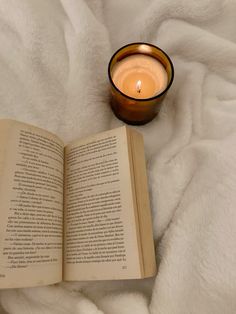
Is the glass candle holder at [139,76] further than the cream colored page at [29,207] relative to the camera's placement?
Yes

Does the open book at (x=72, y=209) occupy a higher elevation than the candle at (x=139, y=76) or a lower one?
lower

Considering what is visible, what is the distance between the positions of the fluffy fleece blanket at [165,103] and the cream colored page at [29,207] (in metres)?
0.08

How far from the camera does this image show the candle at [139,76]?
24.5 inches

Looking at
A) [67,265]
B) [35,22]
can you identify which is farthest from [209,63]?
[67,265]

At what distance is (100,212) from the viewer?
533 millimetres

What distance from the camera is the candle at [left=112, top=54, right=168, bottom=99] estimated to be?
0.62 meters

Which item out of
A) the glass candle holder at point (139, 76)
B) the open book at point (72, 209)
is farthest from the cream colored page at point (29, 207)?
the glass candle holder at point (139, 76)

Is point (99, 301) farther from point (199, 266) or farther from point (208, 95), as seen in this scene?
point (208, 95)

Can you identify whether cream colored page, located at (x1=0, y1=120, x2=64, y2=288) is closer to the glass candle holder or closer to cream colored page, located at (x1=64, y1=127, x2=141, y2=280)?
cream colored page, located at (x1=64, y1=127, x2=141, y2=280)

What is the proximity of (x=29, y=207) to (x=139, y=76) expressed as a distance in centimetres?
31

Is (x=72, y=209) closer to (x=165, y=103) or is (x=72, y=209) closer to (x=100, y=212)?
(x=100, y=212)

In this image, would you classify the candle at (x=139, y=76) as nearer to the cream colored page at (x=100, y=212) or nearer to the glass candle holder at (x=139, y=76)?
the glass candle holder at (x=139, y=76)

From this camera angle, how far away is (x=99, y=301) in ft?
1.84

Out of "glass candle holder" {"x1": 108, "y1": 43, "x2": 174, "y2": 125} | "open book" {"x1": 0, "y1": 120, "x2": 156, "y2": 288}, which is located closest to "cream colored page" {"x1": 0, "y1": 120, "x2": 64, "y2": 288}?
"open book" {"x1": 0, "y1": 120, "x2": 156, "y2": 288}
